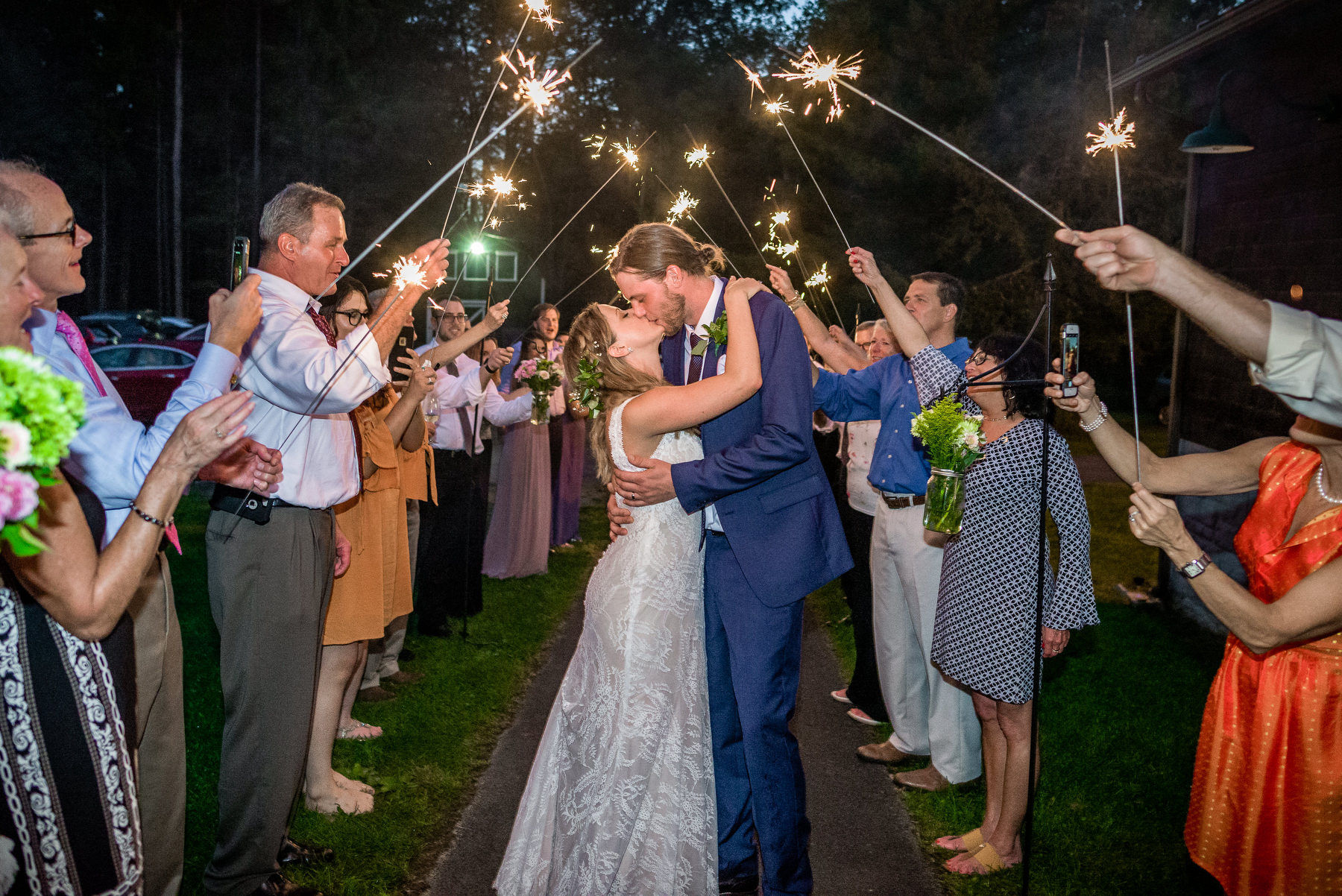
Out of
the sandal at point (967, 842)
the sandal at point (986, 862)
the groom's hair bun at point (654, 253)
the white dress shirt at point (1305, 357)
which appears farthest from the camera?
the sandal at point (967, 842)

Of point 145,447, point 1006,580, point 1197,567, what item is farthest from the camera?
point 1006,580

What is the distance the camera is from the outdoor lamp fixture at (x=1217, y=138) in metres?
6.68

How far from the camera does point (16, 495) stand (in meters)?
1.63

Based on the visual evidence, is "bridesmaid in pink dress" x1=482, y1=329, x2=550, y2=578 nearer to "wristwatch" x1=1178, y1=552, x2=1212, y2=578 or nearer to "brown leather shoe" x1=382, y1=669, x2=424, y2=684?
"brown leather shoe" x1=382, y1=669, x2=424, y2=684

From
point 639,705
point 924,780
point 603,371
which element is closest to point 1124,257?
point 603,371

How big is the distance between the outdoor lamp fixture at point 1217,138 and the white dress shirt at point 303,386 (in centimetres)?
648

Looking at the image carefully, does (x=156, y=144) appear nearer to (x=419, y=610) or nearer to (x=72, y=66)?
(x=72, y=66)

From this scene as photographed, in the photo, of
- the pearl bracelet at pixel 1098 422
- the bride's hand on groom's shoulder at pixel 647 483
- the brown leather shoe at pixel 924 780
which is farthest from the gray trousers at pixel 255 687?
the brown leather shoe at pixel 924 780

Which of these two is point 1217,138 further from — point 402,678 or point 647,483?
point 402,678

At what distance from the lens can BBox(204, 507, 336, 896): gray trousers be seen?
11.0ft

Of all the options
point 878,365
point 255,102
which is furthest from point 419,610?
point 255,102

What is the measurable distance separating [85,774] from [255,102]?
98.0 ft

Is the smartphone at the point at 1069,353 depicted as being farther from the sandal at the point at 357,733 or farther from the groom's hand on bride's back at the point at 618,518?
the sandal at the point at 357,733

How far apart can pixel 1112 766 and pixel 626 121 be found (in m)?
18.5
